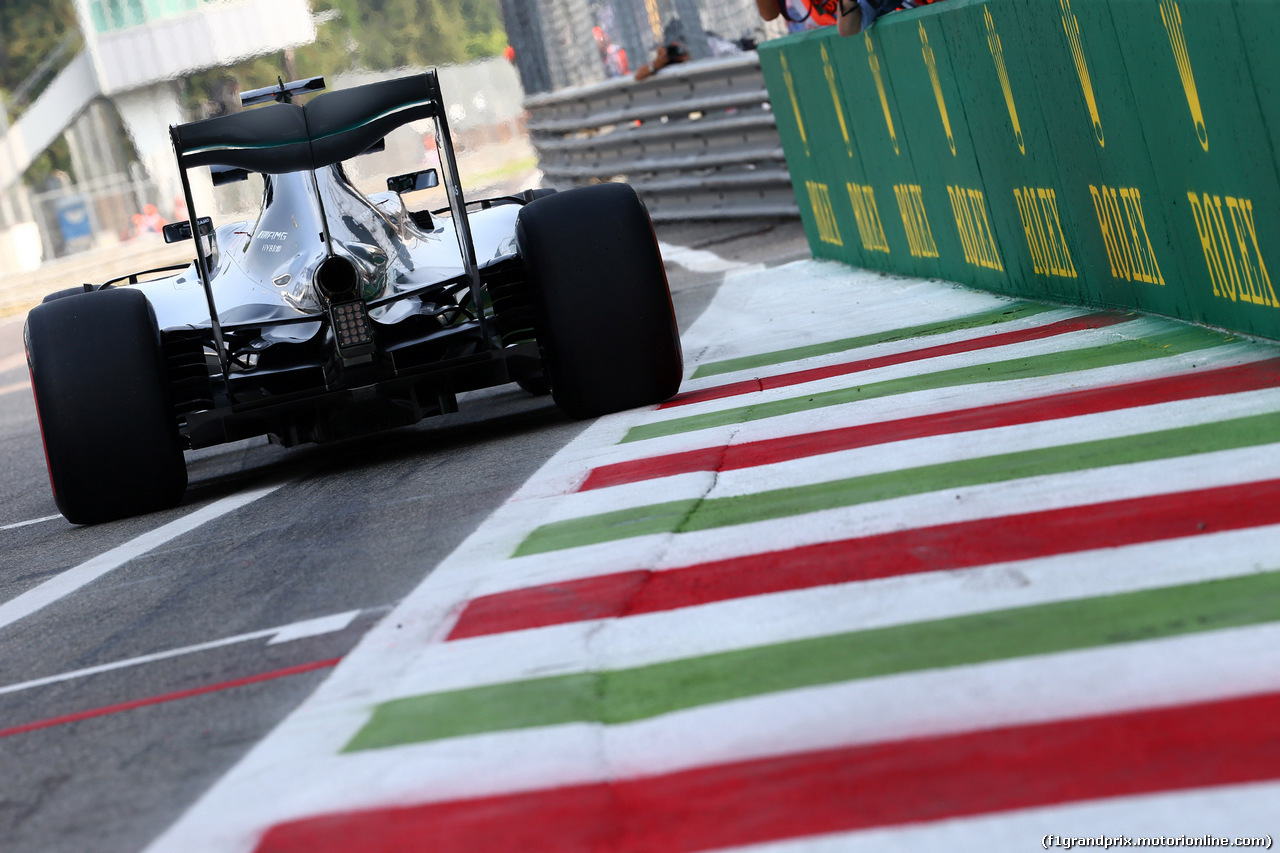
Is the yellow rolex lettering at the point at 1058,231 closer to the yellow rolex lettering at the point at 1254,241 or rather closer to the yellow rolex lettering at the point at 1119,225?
the yellow rolex lettering at the point at 1119,225

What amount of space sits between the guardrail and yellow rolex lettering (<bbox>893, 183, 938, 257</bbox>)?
17.1 feet

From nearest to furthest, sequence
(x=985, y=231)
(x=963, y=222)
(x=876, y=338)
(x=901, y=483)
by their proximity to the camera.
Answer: (x=901, y=483)
(x=876, y=338)
(x=985, y=231)
(x=963, y=222)

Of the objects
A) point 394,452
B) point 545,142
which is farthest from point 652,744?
point 545,142

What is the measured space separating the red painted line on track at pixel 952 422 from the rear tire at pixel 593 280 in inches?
43.3

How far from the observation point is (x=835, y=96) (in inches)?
444

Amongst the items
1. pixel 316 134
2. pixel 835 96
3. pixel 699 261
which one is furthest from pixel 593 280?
pixel 699 261

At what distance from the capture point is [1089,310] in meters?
7.64

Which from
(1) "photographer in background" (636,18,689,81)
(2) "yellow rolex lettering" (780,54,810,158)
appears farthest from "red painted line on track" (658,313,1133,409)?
(1) "photographer in background" (636,18,689,81)

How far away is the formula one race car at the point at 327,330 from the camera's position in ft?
22.4

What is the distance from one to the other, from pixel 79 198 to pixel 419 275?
46539mm

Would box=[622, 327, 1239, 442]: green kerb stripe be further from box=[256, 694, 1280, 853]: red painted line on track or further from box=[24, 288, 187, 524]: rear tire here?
box=[256, 694, 1280, 853]: red painted line on track

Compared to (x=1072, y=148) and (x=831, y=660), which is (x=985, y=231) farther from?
(x=831, y=660)

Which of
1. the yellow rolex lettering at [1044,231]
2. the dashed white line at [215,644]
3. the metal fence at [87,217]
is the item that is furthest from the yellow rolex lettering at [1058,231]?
the metal fence at [87,217]

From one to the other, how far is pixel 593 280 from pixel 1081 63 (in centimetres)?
218
